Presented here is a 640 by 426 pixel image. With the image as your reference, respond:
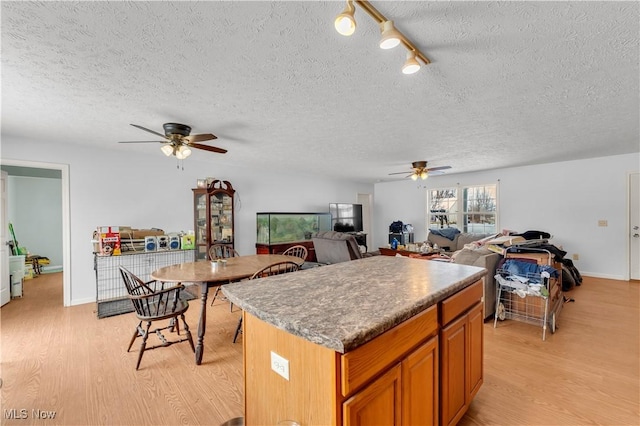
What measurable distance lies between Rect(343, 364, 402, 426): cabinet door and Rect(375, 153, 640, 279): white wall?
5.94m

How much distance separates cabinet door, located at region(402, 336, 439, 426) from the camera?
111 centimetres

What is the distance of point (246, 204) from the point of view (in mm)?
5691

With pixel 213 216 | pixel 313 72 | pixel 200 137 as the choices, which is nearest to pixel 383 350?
Answer: pixel 313 72

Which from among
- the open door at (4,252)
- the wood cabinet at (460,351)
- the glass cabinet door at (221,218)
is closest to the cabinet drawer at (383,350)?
the wood cabinet at (460,351)

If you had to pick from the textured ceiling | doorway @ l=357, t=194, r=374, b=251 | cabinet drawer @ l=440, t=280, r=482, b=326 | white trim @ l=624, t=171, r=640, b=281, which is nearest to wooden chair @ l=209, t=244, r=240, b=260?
the textured ceiling

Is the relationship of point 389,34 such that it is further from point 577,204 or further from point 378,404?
point 577,204

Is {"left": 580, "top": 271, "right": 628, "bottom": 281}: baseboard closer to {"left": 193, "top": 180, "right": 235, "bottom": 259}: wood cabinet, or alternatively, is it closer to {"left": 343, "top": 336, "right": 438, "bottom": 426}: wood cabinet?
{"left": 343, "top": 336, "right": 438, "bottom": 426}: wood cabinet

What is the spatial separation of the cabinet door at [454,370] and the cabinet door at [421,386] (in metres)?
0.08

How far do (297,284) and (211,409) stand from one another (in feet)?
3.71

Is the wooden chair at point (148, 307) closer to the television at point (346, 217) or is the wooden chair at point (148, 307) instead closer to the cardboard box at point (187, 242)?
the cardboard box at point (187, 242)

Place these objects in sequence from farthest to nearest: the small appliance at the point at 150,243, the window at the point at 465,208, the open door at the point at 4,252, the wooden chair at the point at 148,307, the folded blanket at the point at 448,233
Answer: the window at the point at 465,208, the folded blanket at the point at 448,233, the small appliance at the point at 150,243, the open door at the point at 4,252, the wooden chair at the point at 148,307

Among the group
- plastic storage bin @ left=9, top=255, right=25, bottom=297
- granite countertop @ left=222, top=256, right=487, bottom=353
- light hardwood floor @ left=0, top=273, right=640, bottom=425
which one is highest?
granite countertop @ left=222, top=256, right=487, bottom=353

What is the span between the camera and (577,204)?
527cm

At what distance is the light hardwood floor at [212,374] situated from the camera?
5.77ft
